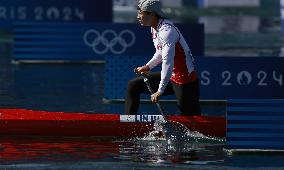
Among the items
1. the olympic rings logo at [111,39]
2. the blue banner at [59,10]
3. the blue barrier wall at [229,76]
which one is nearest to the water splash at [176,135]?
the blue barrier wall at [229,76]

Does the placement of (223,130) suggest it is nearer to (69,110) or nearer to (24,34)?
(69,110)

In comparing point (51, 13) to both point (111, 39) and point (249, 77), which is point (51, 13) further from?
point (249, 77)

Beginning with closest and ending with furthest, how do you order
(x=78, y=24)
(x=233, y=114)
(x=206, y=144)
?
(x=233, y=114)
(x=206, y=144)
(x=78, y=24)

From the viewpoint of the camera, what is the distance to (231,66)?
2038 centimetres

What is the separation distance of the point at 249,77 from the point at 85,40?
7858 mm

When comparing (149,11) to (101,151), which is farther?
(149,11)

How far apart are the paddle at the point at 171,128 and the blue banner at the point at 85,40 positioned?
10745mm

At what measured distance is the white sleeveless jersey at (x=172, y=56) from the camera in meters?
15.2

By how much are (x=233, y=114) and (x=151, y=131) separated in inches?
61.5

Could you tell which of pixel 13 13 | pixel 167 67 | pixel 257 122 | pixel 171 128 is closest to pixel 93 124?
pixel 171 128

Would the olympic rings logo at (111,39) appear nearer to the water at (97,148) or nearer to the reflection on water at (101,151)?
the water at (97,148)

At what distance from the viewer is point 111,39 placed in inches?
1066

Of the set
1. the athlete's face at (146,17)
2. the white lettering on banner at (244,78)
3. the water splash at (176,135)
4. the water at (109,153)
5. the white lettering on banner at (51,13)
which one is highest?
the white lettering on banner at (51,13)

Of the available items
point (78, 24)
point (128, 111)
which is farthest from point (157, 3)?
point (78, 24)
